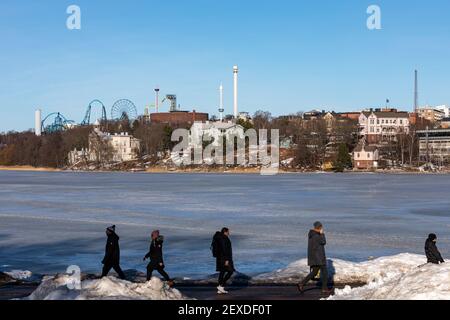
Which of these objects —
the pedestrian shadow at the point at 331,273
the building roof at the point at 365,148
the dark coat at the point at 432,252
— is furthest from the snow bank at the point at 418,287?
the building roof at the point at 365,148

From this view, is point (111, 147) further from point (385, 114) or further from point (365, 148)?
point (385, 114)

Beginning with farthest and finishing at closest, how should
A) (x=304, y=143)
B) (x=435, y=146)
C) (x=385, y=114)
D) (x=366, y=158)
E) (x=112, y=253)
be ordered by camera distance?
(x=385, y=114), (x=304, y=143), (x=435, y=146), (x=366, y=158), (x=112, y=253)

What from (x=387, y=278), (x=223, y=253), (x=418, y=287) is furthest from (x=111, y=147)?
(x=418, y=287)

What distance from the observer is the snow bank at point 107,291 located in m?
11.0

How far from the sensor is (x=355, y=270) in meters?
16.4

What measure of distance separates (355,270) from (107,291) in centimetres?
749

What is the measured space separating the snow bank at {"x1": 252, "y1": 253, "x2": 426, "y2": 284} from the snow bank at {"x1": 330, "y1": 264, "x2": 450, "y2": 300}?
384 centimetres

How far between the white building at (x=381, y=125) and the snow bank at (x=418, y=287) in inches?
6190

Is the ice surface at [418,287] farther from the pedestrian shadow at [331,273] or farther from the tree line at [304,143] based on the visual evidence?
the tree line at [304,143]

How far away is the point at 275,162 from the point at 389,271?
142m

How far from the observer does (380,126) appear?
573 feet
